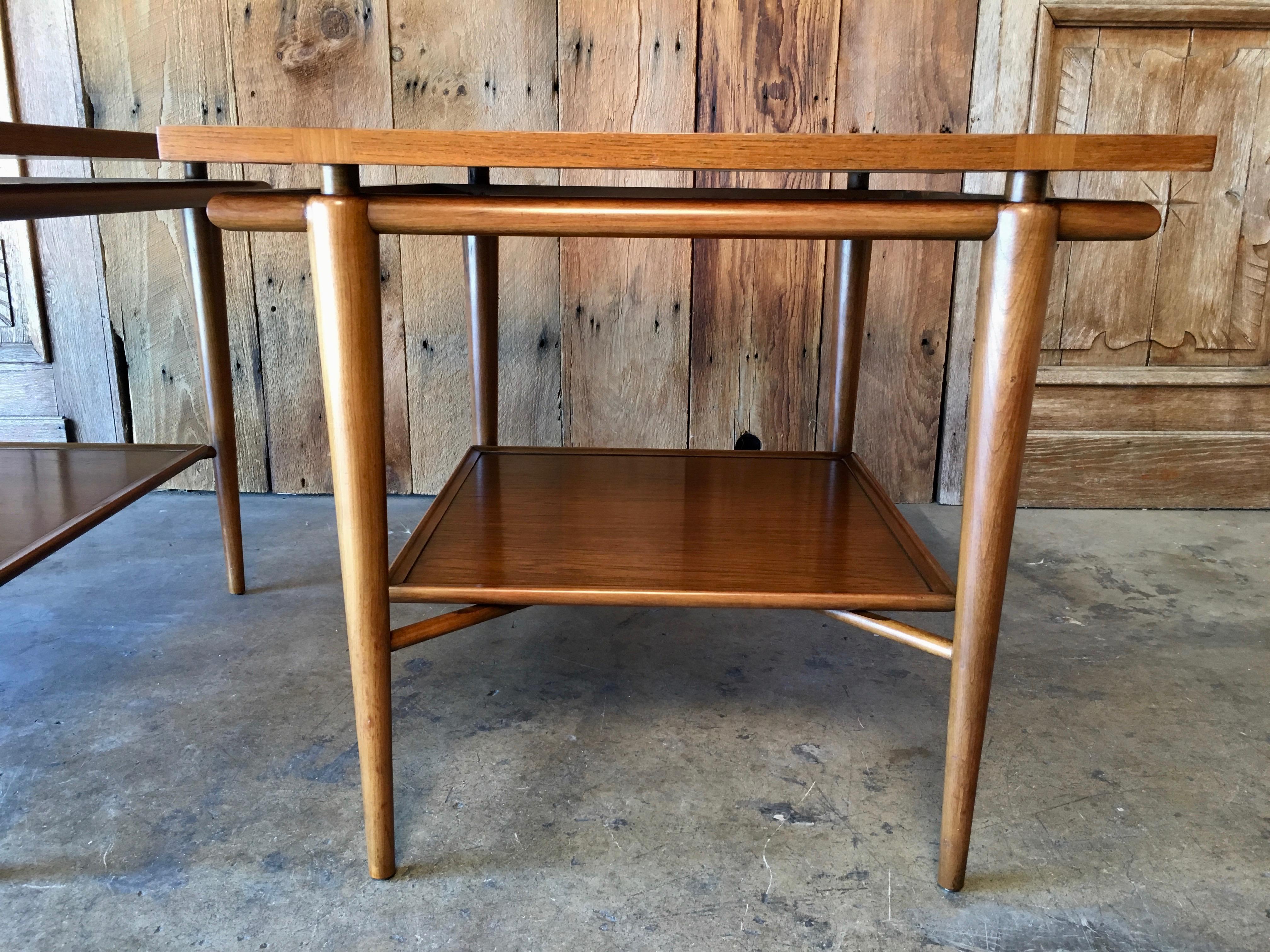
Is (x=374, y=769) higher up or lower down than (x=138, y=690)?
higher up

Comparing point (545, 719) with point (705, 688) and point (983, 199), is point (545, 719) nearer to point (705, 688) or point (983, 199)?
point (705, 688)

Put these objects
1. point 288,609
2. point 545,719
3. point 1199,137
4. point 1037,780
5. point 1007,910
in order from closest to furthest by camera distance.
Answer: point 1199,137, point 1007,910, point 1037,780, point 545,719, point 288,609

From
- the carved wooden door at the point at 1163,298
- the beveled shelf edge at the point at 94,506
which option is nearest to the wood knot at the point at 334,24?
the beveled shelf edge at the point at 94,506

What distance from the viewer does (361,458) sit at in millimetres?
884

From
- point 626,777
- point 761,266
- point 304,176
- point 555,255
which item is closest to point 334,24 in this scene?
point 304,176

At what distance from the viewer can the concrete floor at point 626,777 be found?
0.93 metres

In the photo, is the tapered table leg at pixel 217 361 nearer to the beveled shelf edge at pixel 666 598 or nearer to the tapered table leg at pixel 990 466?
the beveled shelf edge at pixel 666 598

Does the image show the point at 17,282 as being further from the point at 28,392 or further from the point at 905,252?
the point at 905,252

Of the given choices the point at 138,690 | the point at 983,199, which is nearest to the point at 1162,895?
the point at 983,199

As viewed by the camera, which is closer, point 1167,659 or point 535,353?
point 1167,659

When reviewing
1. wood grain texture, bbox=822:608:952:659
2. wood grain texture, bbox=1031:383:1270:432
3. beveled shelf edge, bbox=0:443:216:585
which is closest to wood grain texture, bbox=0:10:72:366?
beveled shelf edge, bbox=0:443:216:585

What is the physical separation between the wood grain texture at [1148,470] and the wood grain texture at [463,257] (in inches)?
41.3

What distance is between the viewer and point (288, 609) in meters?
1.60

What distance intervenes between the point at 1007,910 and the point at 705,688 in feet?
1.65
